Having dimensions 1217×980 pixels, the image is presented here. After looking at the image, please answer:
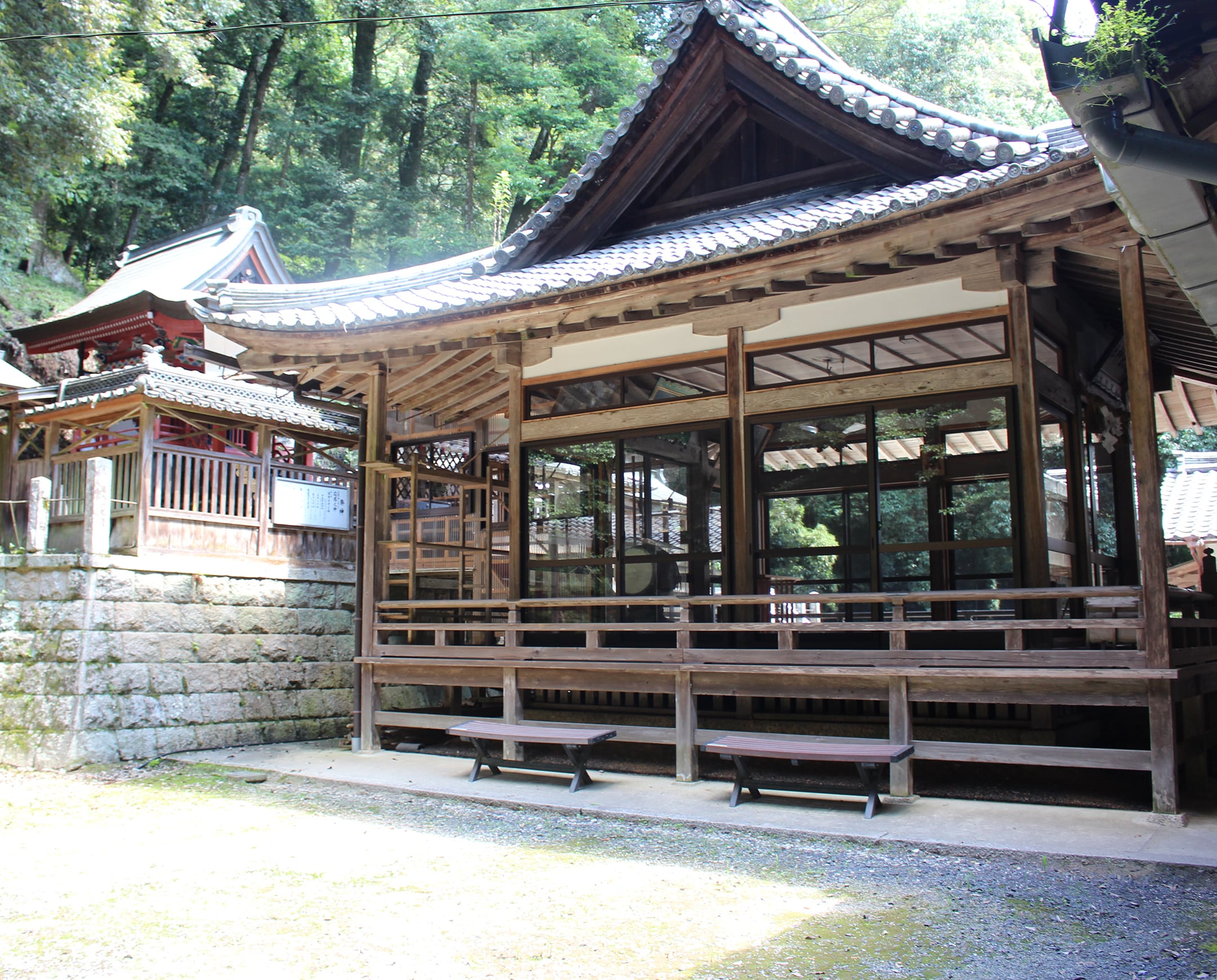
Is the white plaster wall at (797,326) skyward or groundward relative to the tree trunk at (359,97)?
groundward

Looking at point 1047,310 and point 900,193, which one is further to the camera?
point 1047,310

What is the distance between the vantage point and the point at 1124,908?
4.45 metres

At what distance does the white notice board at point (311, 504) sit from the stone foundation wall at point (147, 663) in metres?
0.91

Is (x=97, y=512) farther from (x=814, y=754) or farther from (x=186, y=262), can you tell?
(x=186, y=262)

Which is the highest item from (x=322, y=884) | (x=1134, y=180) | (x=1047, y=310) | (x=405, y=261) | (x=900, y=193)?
(x=405, y=261)

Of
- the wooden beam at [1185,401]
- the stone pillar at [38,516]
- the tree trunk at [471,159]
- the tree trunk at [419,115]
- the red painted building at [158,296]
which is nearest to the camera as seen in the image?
the wooden beam at [1185,401]

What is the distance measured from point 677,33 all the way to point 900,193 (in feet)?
12.8

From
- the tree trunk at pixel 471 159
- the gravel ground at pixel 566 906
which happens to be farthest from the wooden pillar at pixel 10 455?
the tree trunk at pixel 471 159

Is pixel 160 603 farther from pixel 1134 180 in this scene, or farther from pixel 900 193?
pixel 1134 180

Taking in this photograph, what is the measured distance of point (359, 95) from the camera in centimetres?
3025

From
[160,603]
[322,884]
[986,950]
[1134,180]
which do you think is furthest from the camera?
[160,603]

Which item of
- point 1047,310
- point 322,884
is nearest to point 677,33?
point 1047,310

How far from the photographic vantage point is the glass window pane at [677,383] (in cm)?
887

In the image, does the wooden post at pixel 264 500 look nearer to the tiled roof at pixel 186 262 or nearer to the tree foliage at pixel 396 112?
the tiled roof at pixel 186 262
